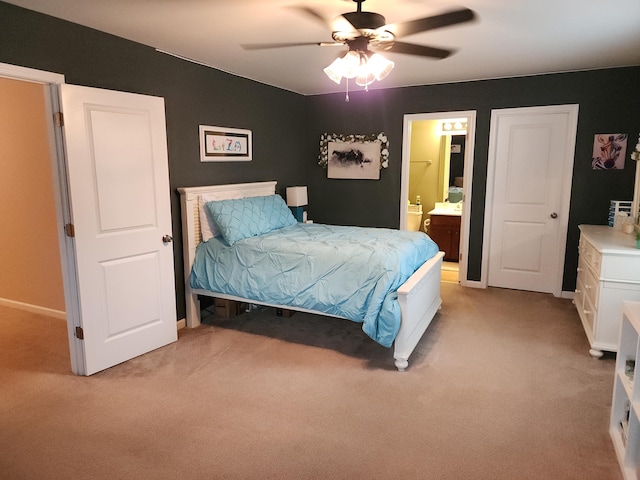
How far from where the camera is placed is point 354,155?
5.81 m

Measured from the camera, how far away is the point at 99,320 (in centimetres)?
313

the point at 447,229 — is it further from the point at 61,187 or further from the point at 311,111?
the point at 61,187

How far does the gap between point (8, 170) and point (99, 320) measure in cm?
219

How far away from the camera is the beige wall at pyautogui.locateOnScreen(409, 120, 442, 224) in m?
6.64

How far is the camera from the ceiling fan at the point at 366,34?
2.53 meters

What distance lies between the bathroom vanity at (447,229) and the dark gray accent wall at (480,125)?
89cm

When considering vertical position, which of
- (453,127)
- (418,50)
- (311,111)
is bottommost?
(453,127)

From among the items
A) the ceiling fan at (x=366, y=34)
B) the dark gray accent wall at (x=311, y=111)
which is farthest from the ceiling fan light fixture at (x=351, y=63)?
the dark gray accent wall at (x=311, y=111)

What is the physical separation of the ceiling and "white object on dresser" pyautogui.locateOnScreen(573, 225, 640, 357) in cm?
156

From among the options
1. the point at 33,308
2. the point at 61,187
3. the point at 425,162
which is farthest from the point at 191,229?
the point at 425,162

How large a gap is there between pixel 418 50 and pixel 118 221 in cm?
263

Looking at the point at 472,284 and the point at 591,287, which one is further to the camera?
the point at 472,284

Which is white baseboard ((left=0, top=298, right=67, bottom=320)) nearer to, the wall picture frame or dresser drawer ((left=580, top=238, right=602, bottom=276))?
the wall picture frame

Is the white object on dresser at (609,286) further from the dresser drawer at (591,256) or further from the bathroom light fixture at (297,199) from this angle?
the bathroom light fixture at (297,199)
